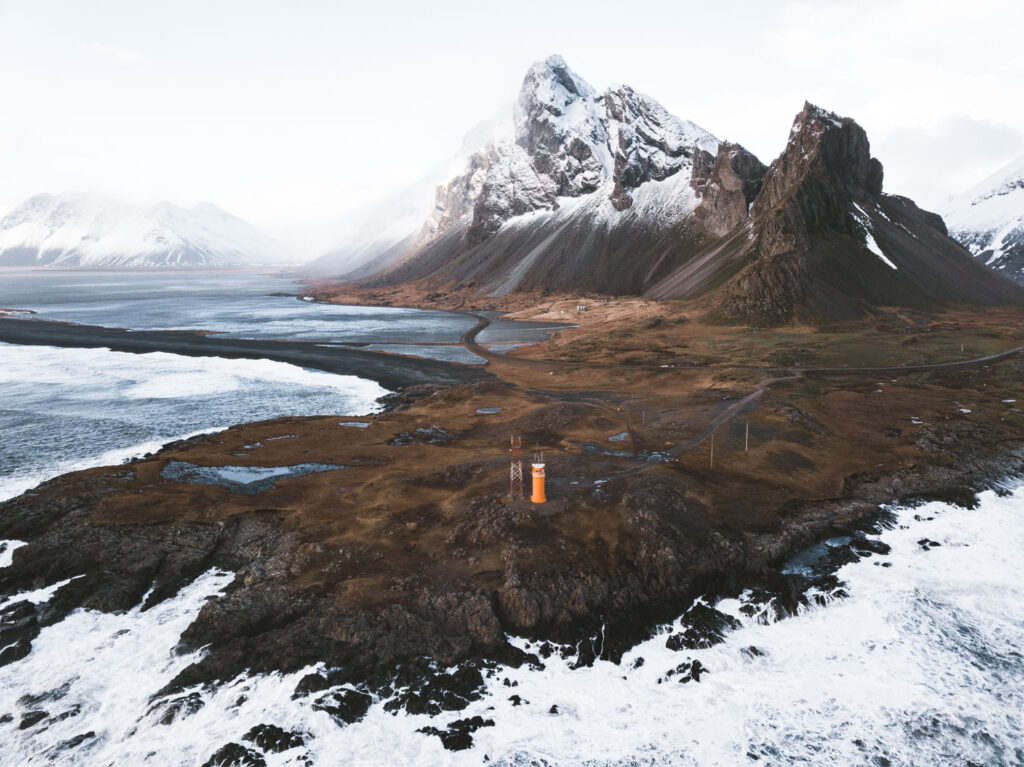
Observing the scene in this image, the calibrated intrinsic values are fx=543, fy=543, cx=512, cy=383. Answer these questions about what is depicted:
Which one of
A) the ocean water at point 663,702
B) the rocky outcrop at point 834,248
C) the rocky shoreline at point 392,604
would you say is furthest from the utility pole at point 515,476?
the rocky outcrop at point 834,248

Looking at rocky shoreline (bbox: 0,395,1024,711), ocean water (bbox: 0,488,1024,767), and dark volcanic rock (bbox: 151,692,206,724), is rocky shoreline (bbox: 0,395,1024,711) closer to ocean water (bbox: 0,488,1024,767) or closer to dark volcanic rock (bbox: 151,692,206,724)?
dark volcanic rock (bbox: 151,692,206,724)

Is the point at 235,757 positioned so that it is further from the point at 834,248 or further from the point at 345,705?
the point at 834,248

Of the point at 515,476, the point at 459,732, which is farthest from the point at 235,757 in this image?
the point at 515,476

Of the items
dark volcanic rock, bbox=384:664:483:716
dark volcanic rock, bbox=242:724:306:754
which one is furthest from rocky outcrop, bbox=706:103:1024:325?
dark volcanic rock, bbox=242:724:306:754

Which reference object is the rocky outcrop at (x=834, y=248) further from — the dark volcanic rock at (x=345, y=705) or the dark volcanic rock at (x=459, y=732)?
the dark volcanic rock at (x=345, y=705)

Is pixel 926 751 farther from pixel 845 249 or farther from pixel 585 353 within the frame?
pixel 845 249

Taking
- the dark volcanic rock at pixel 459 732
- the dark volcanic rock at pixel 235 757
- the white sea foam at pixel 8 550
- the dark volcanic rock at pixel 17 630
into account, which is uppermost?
the white sea foam at pixel 8 550
